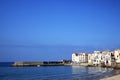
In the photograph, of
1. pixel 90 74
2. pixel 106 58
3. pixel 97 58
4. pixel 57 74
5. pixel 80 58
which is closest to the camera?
pixel 90 74

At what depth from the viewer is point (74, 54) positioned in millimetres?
160250

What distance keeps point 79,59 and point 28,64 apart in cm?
3387

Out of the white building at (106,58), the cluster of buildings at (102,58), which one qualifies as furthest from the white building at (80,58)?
the white building at (106,58)

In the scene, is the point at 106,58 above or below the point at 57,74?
above

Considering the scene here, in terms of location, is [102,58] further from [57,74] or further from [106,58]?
[57,74]

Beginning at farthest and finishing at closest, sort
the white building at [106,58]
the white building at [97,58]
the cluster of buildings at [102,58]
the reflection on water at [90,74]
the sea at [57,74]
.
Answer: the white building at [97,58] → the white building at [106,58] → the cluster of buildings at [102,58] → the sea at [57,74] → the reflection on water at [90,74]

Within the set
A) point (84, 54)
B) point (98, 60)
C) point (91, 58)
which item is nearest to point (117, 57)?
point (98, 60)

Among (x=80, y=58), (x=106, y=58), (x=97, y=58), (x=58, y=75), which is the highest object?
(x=80, y=58)

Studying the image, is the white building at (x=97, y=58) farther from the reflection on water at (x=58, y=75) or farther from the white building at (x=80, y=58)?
the reflection on water at (x=58, y=75)

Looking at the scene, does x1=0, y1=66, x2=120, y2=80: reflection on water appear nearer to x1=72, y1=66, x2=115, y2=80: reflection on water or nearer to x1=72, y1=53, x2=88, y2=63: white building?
x1=72, y1=66, x2=115, y2=80: reflection on water

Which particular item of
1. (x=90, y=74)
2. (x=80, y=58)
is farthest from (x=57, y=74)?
(x=80, y=58)

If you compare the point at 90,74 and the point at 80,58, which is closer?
the point at 90,74

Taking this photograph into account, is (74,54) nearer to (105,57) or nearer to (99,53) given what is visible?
(99,53)

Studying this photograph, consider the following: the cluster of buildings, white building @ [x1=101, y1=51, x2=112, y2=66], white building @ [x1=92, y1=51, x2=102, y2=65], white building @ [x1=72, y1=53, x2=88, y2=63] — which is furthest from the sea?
white building @ [x1=72, y1=53, x2=88, y2=63]
